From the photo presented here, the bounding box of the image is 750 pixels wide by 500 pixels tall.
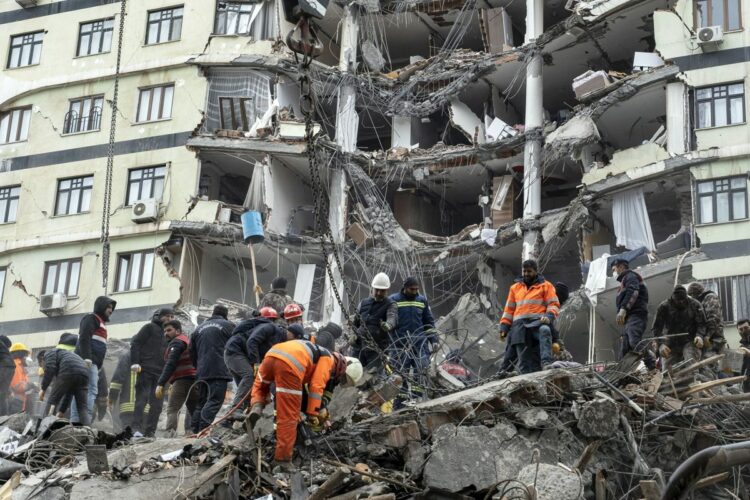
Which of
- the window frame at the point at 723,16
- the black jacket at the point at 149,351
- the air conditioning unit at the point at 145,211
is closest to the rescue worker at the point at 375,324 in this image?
the black jacket at the point at 149,351

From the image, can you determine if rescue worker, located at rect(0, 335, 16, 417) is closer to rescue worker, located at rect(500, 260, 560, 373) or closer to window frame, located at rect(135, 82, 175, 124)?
rescue worker, located at rect(500, 260, 560, 373)

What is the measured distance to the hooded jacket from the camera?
1762 centimetres

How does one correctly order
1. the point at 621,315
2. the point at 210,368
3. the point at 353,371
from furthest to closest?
1. the point at 621,315
2. the point at 210,368
3. the point at 353,371

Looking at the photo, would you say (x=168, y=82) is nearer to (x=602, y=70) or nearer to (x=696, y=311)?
(x=602, y=70)

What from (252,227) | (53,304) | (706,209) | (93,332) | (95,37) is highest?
(95,37)

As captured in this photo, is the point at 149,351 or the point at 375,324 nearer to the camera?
the point at 375,324

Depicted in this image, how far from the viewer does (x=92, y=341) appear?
17875 mm

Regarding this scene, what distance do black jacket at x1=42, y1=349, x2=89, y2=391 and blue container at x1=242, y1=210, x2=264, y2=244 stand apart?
1542 cm

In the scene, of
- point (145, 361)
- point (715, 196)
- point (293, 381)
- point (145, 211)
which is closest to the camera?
point (293, 381)

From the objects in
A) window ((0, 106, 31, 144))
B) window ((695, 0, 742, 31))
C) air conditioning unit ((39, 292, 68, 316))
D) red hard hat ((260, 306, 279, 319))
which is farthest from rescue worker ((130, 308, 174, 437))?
window ((0, 106, 31, 144))

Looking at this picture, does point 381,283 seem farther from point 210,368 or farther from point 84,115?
point 84,115

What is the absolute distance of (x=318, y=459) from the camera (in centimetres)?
1297

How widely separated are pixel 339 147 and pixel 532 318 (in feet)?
67.1

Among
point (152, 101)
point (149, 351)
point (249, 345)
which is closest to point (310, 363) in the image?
point (249, 345)
